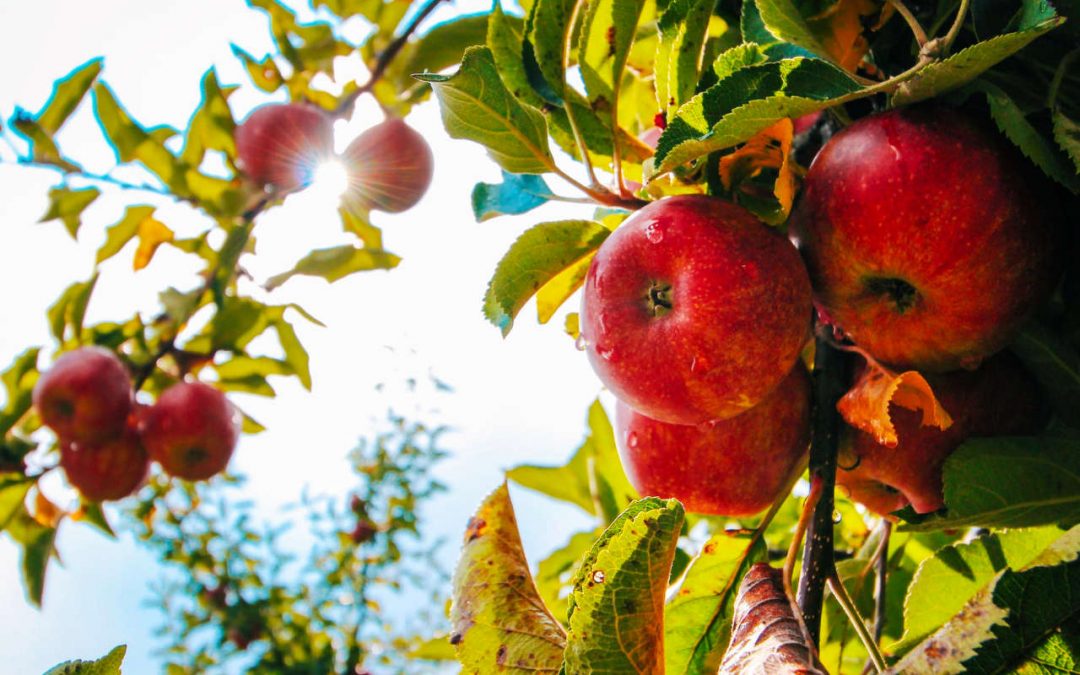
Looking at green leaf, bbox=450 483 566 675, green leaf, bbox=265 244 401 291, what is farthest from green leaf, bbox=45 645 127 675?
green leaf, bbox=265 244 401 291

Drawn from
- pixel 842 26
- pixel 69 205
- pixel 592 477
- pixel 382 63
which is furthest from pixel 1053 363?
pixel 69 205

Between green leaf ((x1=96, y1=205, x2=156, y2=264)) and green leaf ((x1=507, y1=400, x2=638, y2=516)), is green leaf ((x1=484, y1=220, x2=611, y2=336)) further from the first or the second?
green leaf ((x1=96, y1=205, x2=156, y2=264))

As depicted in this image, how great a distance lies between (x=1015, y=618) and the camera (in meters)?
0.43

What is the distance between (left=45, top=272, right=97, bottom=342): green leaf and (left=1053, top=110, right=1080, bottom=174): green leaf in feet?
7.05

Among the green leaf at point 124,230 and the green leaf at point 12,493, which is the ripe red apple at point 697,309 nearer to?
the green leaf at point 124,230

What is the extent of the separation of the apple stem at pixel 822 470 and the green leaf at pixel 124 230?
180 centimetres

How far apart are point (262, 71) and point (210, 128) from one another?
7.8 inches

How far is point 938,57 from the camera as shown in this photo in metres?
0.61

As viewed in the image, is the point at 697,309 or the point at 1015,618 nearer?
the point at 1015,618

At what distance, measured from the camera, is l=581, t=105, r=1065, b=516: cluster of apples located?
63cm

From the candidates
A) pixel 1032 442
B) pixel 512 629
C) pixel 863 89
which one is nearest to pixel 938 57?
pixel 863 89

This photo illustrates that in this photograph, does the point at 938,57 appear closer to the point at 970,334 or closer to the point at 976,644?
the point at 970,334

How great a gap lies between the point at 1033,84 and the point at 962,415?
0.93 ft

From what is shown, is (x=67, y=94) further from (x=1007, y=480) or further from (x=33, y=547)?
(x=1007, y=480)
